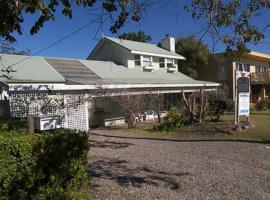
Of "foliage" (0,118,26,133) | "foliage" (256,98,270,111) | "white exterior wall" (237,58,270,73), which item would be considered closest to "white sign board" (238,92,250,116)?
"foliage" (0,118,26,133)

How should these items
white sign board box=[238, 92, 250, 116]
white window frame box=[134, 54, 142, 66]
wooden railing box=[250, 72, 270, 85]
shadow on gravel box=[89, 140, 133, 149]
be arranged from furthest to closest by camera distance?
wooden railing box=[250, 72, 270, 85] < white window frame box=[134, 54, 142, 66] < white sign board box=[238, 92, 250, 116] < shadow on gravel box=[89, 140, 133, 149]

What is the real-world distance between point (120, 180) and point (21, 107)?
9631 mm

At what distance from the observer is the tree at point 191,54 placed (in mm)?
40625

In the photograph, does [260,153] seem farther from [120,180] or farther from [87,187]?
Result: [87,187]

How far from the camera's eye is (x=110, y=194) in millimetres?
7422

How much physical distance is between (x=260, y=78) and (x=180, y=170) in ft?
121

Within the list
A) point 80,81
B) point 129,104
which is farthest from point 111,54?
point 80,81

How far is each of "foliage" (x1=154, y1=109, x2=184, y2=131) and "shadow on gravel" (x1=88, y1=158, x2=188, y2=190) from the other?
843cm

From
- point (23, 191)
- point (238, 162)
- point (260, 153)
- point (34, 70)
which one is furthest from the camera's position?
point (34, 70)

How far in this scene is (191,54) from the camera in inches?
1623

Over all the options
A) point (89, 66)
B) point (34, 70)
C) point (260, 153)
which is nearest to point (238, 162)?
point (260, 153)

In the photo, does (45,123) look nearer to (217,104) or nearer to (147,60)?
(217,104)

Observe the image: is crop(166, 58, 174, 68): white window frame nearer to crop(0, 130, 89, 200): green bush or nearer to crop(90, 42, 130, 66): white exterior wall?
crop(90, 42, 130, 66): white exterior wall

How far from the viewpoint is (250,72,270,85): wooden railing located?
42844 millimetres
